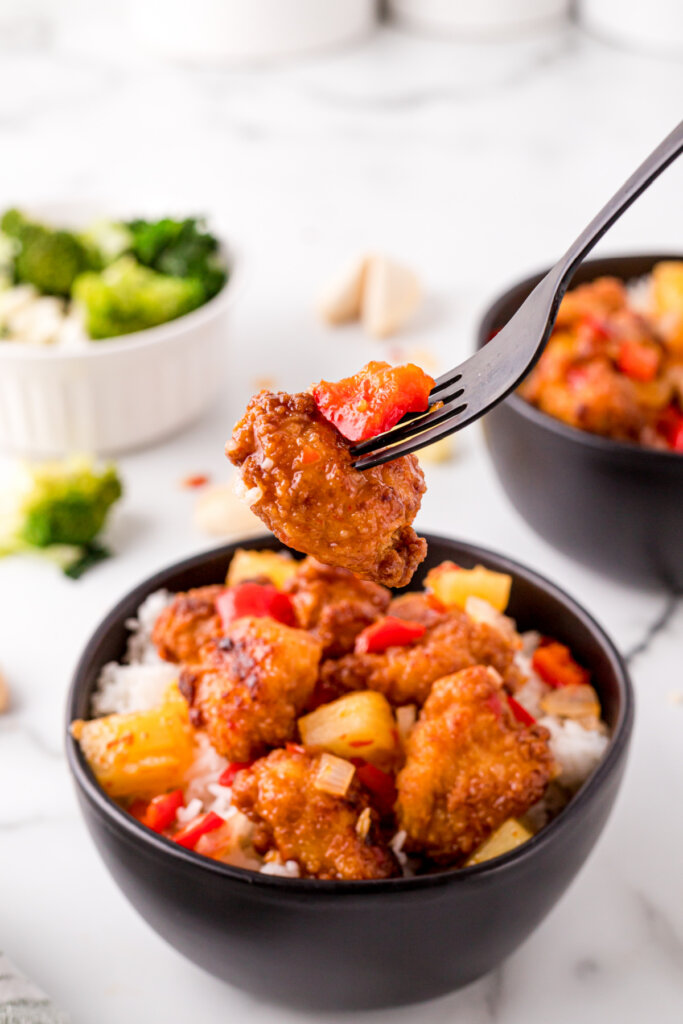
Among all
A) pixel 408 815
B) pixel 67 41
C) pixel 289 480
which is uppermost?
pixel 289 480

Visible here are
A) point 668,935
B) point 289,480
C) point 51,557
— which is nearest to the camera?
point 289,480

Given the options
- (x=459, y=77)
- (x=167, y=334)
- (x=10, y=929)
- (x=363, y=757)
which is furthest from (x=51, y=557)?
(x=459, y=77)

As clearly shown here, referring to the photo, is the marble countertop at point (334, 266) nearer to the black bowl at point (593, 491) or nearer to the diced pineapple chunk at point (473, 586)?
the black bowl at point (593, 491)

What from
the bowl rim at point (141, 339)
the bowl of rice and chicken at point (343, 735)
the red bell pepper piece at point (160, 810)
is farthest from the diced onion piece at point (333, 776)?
the bowl rim at point (141, 339)

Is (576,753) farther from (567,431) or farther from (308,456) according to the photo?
(567,431)

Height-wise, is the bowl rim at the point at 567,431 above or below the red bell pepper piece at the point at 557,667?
above

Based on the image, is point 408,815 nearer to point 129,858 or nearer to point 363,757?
point 363,757
